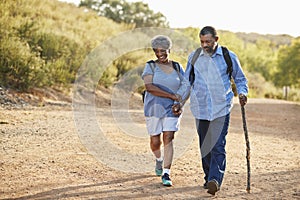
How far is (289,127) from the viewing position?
13516mm

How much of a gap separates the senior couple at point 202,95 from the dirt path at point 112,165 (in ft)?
1.47

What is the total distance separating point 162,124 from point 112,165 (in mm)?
1232

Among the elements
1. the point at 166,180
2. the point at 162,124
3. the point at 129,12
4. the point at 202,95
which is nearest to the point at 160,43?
the point at 202,95

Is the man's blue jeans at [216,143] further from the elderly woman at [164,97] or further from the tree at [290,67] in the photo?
the tree at [290,67]

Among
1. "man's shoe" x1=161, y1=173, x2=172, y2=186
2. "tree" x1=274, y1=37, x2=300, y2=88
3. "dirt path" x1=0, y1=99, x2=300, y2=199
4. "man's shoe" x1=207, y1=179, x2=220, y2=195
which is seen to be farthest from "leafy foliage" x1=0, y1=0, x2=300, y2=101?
"man's shoe" x1=207, y1=179, x2=220, y2=195

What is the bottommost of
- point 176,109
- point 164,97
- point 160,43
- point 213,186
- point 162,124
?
point 213,186

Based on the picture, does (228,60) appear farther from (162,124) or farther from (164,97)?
(162,124)

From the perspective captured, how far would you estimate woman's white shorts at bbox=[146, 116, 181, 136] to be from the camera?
595 cm

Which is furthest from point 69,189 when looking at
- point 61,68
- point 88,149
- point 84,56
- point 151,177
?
point 84,56

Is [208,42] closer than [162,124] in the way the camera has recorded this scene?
Yes

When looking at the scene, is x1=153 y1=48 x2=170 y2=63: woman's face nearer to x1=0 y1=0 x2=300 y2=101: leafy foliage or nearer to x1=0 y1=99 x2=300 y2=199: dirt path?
x1=0 y1=99 x2=300 y2=199: dirt path

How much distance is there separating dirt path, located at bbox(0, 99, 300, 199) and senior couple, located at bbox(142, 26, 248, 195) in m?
0.45

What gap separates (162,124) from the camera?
19.8 feet

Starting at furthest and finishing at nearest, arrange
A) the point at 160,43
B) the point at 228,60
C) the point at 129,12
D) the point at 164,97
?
1. the point at 129,12
2. the point at 164,97
3. the point at 160,43
4. the point at 228,60
